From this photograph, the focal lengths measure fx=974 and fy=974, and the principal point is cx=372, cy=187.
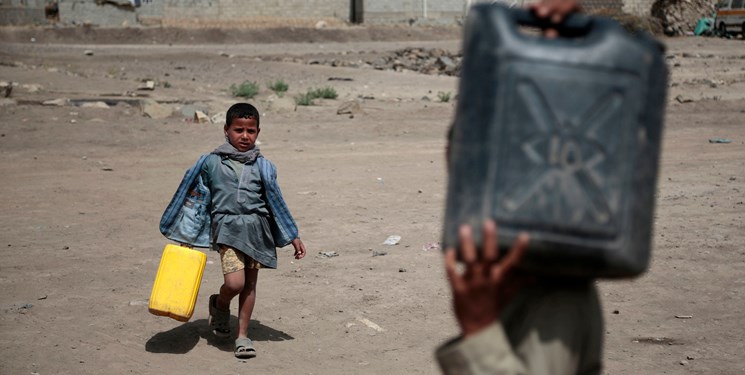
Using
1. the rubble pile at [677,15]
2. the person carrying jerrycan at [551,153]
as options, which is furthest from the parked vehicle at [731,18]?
the person carrying jerrycan at [551,153]

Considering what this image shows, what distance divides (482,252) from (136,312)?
190 inches

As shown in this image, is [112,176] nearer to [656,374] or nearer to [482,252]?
[656,374]

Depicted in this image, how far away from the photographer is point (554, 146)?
167 centimetres

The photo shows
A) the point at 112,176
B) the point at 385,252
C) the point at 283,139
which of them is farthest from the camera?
the point at 283,139

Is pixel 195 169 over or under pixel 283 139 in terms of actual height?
over

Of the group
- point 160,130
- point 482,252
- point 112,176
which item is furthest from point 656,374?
point 160,130

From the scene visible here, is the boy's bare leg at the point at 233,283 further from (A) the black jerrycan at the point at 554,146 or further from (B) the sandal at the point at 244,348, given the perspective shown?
(A) the black jerrycan at the point at 554,146

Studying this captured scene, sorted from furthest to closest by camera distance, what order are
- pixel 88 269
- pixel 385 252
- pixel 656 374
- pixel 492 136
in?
pixel 385 252
pixel 88 269
pixel 656 374
pixel 492 136

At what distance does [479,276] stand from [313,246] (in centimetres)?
592

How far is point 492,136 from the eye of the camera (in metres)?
1.68

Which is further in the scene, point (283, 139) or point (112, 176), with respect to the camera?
point (283, 139)

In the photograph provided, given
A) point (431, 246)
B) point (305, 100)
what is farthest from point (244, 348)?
point (305, 100)

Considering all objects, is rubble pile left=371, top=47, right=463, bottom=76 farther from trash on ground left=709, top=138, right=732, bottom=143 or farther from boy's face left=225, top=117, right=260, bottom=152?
boy's face left=225, top=117, right=260, bottom=152

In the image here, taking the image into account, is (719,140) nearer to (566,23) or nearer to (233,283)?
(233,283)
